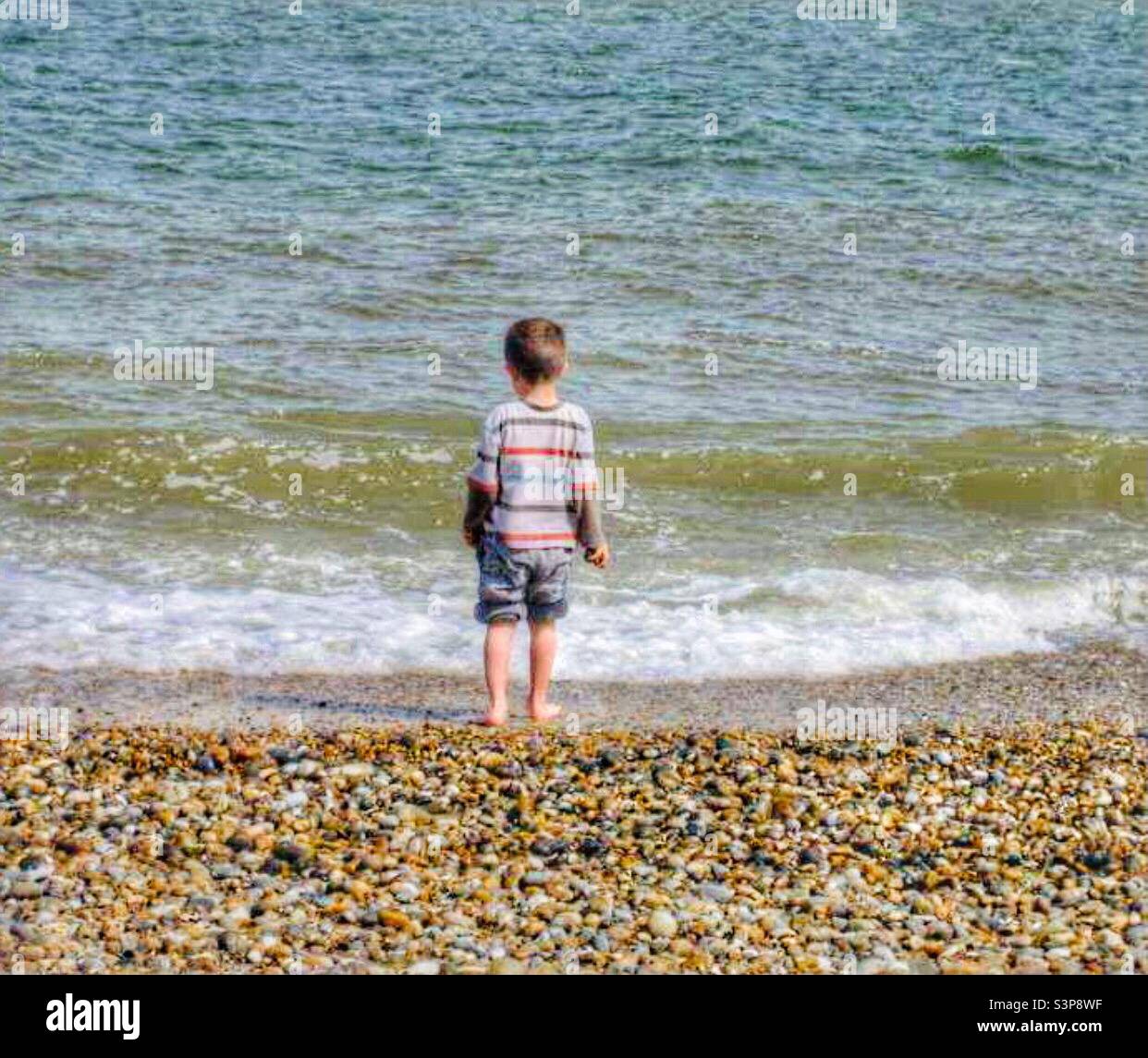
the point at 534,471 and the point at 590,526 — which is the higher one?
the point at 534,471

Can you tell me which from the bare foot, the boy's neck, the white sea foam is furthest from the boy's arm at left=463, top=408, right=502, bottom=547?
the white sea foam

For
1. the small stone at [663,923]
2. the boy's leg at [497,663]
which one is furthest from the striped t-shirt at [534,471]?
the small stone at [663,923]

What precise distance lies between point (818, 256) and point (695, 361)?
450 cm

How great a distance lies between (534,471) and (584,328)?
9620 mm

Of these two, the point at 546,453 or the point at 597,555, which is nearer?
the point at 546,453

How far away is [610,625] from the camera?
10828 millimetres

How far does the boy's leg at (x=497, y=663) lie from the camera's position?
29.4ft

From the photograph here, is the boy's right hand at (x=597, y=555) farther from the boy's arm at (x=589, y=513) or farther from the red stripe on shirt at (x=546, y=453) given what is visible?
the red stripe on shirt at (x=546, y=453)

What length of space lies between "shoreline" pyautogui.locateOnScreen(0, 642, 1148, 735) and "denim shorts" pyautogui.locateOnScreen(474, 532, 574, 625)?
607mm

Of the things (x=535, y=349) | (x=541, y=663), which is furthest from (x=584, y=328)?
(x=535, y=349)

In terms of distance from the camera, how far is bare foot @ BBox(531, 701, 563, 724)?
30.0 ft

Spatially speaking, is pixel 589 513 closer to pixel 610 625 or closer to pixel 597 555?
A: pixel 597 555

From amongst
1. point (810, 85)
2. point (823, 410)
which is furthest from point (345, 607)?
point (810, 85)

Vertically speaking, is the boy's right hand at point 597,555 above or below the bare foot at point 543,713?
above
